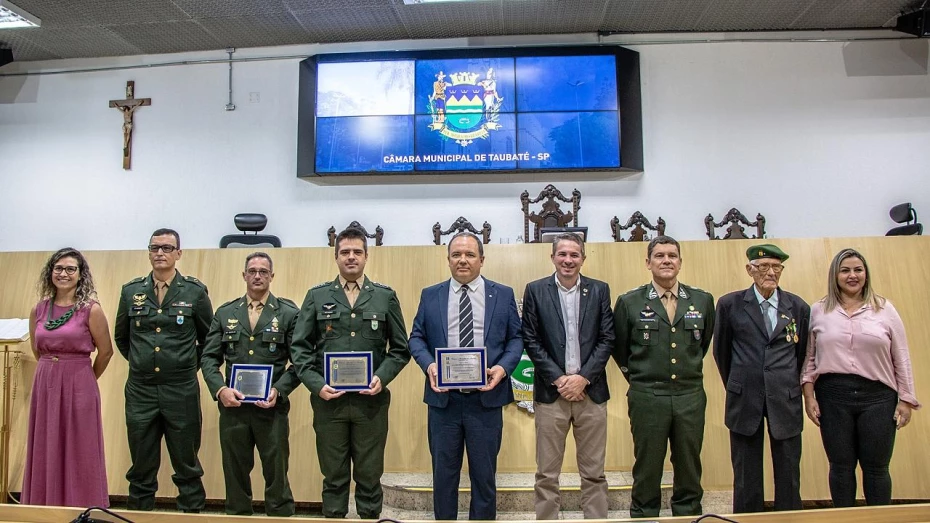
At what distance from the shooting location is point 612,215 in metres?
5.71

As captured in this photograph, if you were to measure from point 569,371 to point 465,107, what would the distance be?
358 centimetres

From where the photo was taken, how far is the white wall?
5.65 metres

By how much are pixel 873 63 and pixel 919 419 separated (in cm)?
372

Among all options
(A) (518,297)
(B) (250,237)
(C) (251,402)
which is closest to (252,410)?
(C) (251,402)

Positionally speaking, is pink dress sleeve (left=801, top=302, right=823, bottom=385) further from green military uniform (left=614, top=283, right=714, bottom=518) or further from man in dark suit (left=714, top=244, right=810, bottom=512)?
green military uniform (left=614, top=283, right=714, bottom=518)

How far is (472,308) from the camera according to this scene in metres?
2.82

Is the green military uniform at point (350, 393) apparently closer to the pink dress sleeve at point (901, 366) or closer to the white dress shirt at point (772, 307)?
the white dress shirt at point (772, 307)

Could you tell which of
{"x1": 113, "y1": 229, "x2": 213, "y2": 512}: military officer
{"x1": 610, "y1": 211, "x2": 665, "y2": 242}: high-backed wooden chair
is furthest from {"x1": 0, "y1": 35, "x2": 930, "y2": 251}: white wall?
{"x1": 113, "y1": 229, "x2": 213, "y2": 512}: military officer

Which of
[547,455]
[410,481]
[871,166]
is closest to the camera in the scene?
[547,455]

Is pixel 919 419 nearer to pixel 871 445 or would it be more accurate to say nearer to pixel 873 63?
pixel 871 445

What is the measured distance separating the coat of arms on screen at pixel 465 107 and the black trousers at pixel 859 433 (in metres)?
3.80

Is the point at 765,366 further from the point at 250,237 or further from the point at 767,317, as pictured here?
the point at 250,237

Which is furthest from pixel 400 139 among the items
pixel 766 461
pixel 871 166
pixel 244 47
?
pixel 871 166

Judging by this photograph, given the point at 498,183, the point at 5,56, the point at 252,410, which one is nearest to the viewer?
the point at 252,410
